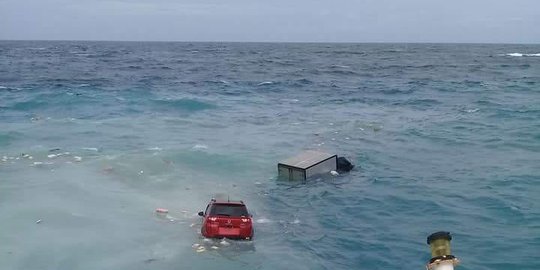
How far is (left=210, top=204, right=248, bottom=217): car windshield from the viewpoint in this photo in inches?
656

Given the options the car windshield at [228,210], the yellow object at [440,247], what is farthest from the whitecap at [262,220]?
the yellow object at [440,247]

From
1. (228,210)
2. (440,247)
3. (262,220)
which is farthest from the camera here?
(262,220)

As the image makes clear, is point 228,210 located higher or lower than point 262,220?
higher

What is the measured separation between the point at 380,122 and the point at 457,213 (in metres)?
18.6

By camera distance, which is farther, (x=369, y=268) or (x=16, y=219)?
(x=16, y=219)

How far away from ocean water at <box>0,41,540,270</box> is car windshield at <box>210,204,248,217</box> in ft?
2.84

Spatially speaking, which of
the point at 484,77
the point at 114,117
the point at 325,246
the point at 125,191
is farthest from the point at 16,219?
the point at 484,77

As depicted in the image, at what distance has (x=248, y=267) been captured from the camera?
1473 cm

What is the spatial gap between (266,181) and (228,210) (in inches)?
257

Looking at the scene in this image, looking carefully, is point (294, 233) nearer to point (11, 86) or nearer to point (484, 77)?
point (11, 86)

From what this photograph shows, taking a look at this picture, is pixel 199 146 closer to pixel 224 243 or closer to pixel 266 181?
pixel 266 181

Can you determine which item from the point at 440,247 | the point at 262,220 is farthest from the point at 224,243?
the point at 440,247

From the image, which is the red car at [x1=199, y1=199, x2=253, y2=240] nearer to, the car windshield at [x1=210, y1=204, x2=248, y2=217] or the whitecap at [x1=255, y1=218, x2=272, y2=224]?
the car windshield at [x1=210, y1=204, x2=248, y2=217]

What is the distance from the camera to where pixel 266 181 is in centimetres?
2331
